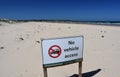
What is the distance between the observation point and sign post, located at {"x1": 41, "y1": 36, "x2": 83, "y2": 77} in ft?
13.9

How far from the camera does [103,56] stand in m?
8.05

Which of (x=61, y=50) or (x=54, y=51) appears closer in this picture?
(x=54, y=51)

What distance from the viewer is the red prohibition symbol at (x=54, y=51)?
14.0ft

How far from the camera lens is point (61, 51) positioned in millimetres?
4402

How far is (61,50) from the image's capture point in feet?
14.4

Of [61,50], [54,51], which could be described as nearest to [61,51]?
[61,50]

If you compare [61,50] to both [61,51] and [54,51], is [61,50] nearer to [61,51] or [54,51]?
[61,51]

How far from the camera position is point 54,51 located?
425cm

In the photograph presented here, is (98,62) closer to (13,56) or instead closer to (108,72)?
(108,72)

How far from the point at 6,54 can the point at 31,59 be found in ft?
5.36

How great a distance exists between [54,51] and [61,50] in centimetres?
21

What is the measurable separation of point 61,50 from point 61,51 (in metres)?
0.02

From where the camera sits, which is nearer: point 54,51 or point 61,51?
point 54,51

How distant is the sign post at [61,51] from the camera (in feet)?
13.9
